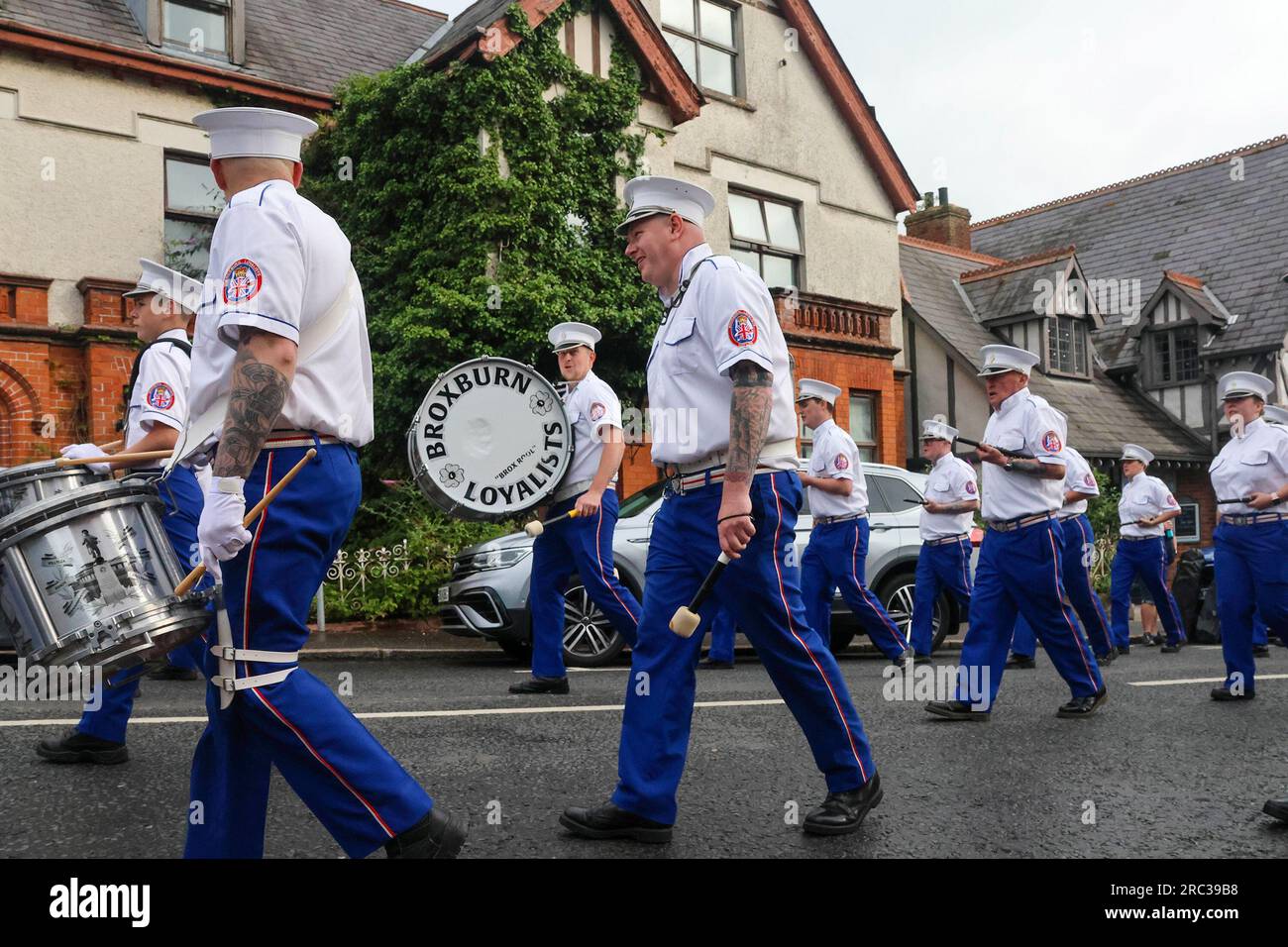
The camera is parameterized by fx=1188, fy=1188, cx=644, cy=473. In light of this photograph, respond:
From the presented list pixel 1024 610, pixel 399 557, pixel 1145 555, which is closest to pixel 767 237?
pixel 1145 555

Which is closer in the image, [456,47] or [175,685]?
[175,685]

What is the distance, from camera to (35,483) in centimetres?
367

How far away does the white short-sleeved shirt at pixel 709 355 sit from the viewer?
4.08m

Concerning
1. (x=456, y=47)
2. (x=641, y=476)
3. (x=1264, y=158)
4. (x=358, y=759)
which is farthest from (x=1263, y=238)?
(x=358, y=759)

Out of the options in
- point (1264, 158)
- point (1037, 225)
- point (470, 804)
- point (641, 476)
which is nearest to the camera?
point (470, 804)

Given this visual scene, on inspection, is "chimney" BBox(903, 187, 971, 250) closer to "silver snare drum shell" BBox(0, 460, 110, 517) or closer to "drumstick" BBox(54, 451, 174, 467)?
"drumstick" BBox(54, 451, 174, 467)

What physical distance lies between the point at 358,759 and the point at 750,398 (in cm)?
175

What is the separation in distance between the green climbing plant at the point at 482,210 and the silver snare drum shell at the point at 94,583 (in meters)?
11.5

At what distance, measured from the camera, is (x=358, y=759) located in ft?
10.1

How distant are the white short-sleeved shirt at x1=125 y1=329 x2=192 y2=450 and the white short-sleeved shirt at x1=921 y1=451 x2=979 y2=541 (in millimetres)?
7295

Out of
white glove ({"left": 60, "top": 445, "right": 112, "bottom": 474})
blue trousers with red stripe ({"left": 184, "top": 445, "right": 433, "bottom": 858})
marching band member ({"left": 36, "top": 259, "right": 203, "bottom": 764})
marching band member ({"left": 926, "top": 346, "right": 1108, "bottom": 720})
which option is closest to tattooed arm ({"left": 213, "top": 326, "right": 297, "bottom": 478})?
blue trousers with red stripe ({"left": 184, "top": 445, "right": 433, "bottom": 858})

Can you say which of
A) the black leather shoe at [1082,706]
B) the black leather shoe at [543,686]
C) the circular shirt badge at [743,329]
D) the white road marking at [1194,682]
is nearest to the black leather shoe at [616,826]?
the circular shirt badge at [743,329]

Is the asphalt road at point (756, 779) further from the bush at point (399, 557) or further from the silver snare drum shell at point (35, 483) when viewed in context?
the bush at point (399, 557)
